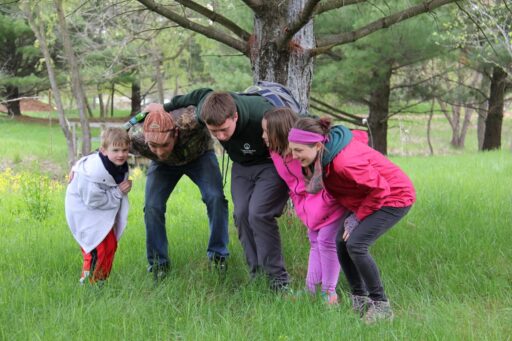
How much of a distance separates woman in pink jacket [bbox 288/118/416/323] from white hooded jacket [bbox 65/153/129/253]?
1.43 m

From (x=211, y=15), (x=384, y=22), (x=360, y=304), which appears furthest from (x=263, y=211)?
(x=384, y=22)

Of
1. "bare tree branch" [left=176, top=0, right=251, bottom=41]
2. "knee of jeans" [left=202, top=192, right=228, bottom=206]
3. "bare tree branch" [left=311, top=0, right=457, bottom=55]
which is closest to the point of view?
"knee of jeans" [left=202, top=192, right=228, bottom=206]

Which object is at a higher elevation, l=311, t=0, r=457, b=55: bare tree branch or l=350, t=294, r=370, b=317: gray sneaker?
l=311, t=0, r=457, b=55: bare tree branch

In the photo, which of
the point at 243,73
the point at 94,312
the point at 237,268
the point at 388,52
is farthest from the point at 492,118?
the point at 94,312

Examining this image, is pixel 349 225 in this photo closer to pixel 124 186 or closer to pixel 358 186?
pixel 358 186

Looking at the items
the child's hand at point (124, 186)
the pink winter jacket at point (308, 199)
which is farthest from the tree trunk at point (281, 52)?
the child's hand at point (124, 186)

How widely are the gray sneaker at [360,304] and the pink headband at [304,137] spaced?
1073 millimetres

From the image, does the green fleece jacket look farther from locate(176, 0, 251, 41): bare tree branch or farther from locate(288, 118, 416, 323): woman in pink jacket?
locate(176, 0, 251, 41): bare tree branch

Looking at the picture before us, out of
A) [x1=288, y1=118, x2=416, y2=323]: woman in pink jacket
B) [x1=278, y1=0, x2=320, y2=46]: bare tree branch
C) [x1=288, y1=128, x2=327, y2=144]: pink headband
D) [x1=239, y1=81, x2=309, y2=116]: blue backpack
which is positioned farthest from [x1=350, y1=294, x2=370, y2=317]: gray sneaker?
[x1=278, y1=0, x2=320, y2=46]: bare tree branch

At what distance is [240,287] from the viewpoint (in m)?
3.71

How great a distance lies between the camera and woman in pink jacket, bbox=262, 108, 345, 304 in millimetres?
3492

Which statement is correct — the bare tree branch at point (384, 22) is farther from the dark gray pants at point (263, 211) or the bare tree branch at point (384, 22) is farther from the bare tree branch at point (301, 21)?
the dark gray pants at point (263, 211)

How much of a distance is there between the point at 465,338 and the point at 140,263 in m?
2.54

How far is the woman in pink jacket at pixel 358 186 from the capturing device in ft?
10.2
